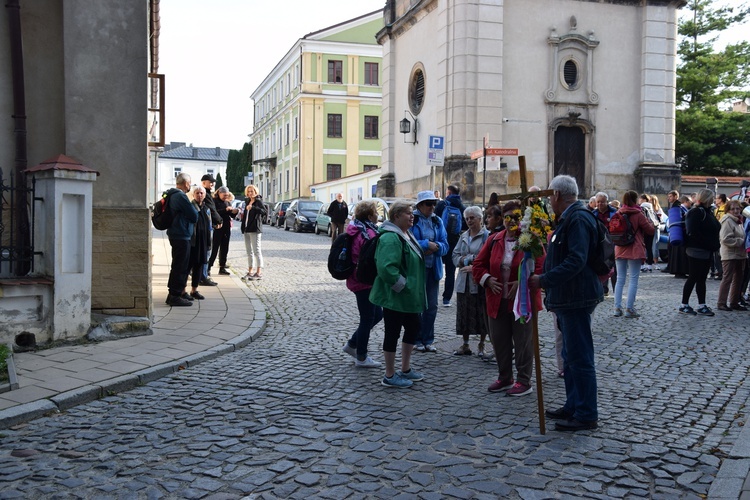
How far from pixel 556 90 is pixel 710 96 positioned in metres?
15.3

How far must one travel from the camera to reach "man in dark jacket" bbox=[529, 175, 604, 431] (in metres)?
5.38

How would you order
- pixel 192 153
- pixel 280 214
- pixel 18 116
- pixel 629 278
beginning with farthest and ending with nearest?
1. pixel 192 153
2. pixel 280 214
3. pixel 629 278
4. pixel 18 116

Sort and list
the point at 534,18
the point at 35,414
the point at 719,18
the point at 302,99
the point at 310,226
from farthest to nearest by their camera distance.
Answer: the point at 302,99, the point at 719,18, the point at 310,226, the point at 534,18, the point at 35,414

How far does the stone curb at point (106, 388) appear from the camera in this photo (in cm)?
556

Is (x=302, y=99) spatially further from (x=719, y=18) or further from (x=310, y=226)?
(x=719, y=18)

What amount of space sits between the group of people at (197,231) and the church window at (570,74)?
16458mm

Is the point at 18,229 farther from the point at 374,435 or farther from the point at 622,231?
the point at 622,231

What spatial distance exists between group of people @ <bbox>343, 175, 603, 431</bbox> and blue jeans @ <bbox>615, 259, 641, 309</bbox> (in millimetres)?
3540

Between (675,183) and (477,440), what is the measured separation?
25268 millimetres

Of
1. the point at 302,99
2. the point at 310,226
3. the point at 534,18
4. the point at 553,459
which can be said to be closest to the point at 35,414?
the point at 553,459

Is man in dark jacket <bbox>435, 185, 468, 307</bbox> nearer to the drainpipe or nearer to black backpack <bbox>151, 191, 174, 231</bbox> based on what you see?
black backpack <bbox>151, 191, 174, 231</bbox>

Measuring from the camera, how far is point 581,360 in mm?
5477

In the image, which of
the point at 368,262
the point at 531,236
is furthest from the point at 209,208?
the point at 531,236

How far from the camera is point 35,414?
566cm
